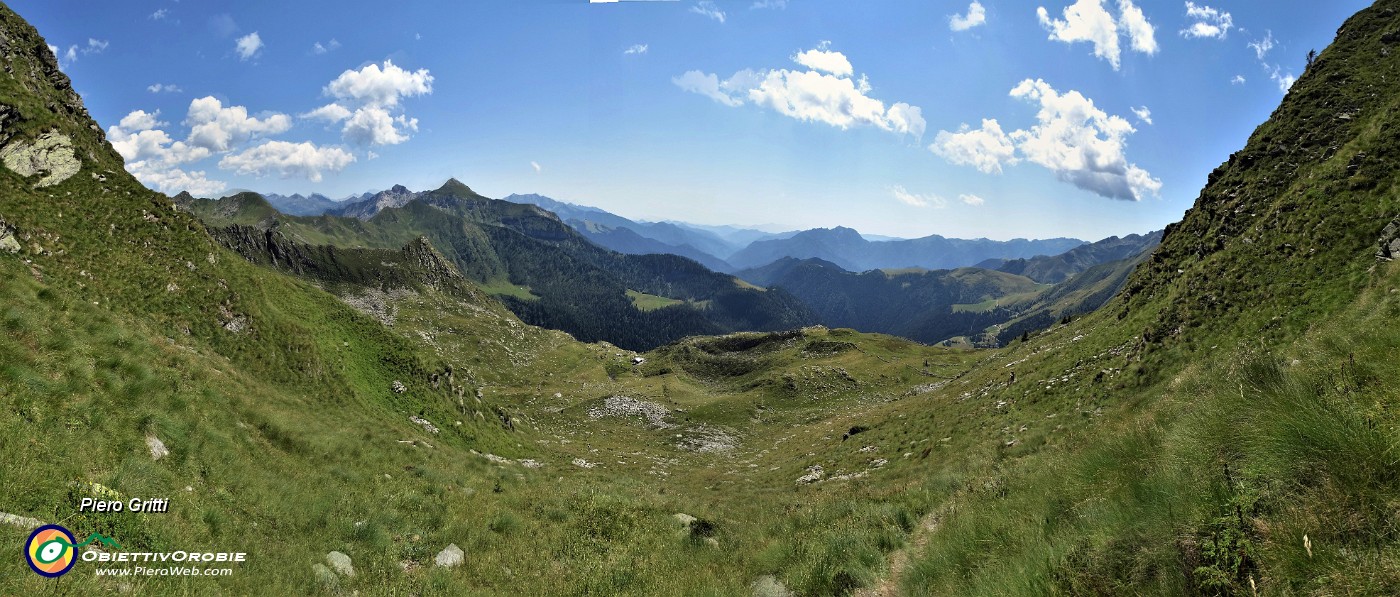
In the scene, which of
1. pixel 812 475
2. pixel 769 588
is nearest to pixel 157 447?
pixel 769 588

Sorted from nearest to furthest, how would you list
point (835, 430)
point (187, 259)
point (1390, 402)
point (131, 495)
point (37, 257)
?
point (1390, 402), point (131, 495), point (37, 257), point (187, 259), point (835, 430)

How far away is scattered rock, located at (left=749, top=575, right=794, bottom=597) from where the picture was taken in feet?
30.4

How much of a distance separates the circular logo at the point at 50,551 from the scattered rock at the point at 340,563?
379cm

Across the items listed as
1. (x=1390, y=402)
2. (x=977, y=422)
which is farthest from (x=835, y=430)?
(x=1390, y=402)

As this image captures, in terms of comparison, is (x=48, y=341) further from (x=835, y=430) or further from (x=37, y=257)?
(x=835, y=430)

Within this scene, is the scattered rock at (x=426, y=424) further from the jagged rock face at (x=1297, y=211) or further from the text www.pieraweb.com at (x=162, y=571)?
the jagged rock face at (x=1297, y=211)

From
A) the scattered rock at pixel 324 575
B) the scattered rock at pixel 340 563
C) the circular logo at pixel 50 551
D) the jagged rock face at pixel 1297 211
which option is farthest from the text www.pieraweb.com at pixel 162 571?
the jagged rock face at pixel 1297 211

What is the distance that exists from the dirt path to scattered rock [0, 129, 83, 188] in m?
39.7

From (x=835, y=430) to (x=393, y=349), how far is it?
135 feet

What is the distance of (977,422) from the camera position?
31.5m

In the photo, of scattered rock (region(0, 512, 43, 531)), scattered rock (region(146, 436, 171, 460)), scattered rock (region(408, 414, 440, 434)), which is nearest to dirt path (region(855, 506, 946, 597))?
scattered rock (region(0, 512, 43, 531))

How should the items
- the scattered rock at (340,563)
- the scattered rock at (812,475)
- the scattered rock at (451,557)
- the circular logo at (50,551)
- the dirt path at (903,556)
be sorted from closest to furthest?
1. the circular logo at (50,551)
2. the dirt path at (903,556)
3. the scattered rock at (340,563)
4. the scattered rock at (451,557)
5. the scattered rock at (812,475)

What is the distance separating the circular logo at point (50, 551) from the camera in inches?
228

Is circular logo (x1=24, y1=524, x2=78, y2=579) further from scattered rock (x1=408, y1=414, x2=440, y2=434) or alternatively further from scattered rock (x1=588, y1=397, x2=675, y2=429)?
scattered rock (x1=588, y1=397, x2=675, y2=429)
